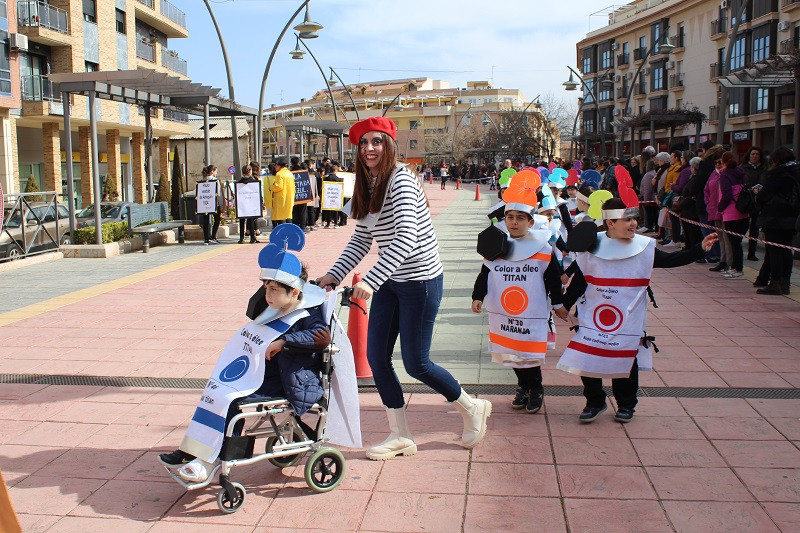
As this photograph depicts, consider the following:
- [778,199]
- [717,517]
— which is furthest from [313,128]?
[717,517]

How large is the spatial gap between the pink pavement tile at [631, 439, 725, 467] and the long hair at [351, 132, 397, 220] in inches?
76.4

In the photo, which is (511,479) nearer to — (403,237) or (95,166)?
(403,237)

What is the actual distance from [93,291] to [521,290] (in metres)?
6.99

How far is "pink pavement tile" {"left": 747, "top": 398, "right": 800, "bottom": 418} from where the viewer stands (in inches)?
202

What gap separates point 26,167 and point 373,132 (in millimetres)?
35469

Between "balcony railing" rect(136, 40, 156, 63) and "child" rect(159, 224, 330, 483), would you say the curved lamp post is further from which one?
"balcony railing" rect(136, 40, 156, 63)

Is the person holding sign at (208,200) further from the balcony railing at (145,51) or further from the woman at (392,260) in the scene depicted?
the balcony railing at (145,51)

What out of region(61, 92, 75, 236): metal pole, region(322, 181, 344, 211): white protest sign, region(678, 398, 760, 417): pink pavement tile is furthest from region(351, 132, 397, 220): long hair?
region(322, 181, 344, 211): white protest sign

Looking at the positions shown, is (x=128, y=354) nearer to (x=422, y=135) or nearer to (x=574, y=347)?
(x=574, y=347)

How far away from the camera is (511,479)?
164 inches

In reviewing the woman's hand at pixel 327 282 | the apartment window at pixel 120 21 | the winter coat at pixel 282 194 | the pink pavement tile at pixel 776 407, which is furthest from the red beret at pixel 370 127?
the apartment window at pixel 120 21

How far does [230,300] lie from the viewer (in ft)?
31.7

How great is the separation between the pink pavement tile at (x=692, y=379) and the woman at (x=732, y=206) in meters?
5.33

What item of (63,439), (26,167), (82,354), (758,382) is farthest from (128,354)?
(26,167)
